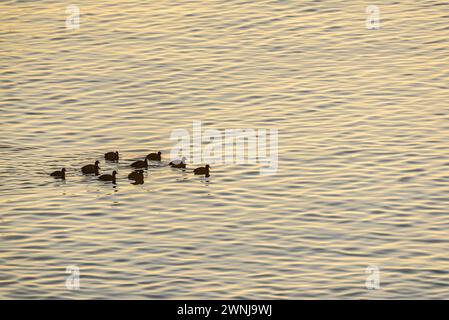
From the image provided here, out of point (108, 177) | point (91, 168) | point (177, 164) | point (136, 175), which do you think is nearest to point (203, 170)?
point (177, 164)

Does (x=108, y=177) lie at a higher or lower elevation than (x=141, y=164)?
lower

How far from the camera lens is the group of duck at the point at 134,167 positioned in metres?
36.2

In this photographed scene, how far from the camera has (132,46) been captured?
4838cm

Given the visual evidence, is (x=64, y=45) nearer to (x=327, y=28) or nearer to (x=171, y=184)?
(x=327, y=28)

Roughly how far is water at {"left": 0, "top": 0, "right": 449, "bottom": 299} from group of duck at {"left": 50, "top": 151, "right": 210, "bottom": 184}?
258 millimetres

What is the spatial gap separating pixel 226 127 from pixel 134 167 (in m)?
4.65

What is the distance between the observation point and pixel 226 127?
4053 cm

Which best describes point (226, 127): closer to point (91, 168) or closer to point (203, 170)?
point (203, 170)

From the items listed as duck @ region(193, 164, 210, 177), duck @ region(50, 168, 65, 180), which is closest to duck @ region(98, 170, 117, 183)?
duck @ region(50, 168, 65, 180)

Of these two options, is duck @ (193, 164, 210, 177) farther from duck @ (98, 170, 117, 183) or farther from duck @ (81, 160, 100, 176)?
duck @ (81, 160, 100, 176)

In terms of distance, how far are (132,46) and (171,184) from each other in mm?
13210

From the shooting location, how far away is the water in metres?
30.7

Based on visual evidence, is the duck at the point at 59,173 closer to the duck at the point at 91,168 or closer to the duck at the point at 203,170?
the duck at the point at 91,168

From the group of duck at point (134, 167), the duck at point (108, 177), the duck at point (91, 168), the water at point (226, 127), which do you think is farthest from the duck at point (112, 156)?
the duck at point (108, 177)
